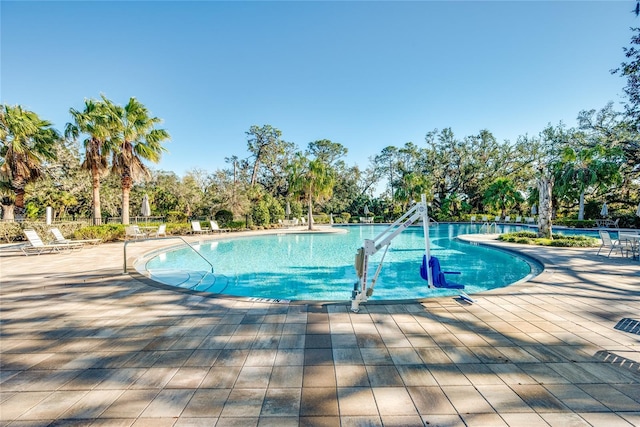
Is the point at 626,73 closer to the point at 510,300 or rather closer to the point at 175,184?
the point at 510,300

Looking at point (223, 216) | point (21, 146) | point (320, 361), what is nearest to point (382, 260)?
point (320, 361)

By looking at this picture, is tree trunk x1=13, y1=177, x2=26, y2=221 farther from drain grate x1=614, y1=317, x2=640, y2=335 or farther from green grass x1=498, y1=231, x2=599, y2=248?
green grass x1=498, y1=231, x2=599, y2=248

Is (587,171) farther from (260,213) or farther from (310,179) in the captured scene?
(260,213)

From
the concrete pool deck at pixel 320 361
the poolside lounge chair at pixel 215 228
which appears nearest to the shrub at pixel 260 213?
the poolside lounge chair at pixel 215 228

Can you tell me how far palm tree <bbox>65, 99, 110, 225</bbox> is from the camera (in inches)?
514

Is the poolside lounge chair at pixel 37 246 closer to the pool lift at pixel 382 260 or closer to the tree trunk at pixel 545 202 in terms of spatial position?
the pool lift at pixel 382 260

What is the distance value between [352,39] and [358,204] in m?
23.6

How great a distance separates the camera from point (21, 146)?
43.7 feet

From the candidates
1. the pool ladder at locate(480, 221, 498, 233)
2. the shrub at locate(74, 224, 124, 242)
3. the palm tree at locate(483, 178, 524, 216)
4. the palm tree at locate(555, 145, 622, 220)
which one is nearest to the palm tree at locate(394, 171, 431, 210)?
the palm tree at locate(483, 178, 524, 216)

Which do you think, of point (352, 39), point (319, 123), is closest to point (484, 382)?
point (352, 39)

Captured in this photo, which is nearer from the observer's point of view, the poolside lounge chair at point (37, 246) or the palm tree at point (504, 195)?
the poolside lounge chair at point (37, 246)

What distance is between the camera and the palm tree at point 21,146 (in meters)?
13.1

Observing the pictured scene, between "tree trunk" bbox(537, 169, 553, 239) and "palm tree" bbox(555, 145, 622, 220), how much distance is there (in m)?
9.20

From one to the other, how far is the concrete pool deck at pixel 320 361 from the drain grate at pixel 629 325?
0.02 m
